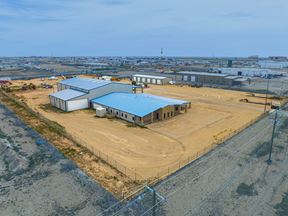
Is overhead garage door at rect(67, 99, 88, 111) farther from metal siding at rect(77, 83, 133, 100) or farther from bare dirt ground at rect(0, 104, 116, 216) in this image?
bare dirt ground at rect(0, 104, 116, 216)

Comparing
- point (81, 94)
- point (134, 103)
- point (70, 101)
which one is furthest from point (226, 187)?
point (81, 94)

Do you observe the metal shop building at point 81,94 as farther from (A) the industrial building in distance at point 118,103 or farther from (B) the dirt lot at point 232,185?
(B) the dirt lot at point 232,185

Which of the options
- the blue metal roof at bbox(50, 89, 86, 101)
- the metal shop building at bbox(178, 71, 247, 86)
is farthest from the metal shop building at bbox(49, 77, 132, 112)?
the metal shop building at bbox(178, 71, 247, 86)

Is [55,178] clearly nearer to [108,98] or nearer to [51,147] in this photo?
[51,147]

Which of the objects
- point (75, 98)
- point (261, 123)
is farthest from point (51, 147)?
point (261, 123)

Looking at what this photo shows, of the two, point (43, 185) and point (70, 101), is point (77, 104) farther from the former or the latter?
point (43, 185)

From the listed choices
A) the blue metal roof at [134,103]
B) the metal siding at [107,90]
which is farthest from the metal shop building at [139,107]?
the metal siding at [107,90]
